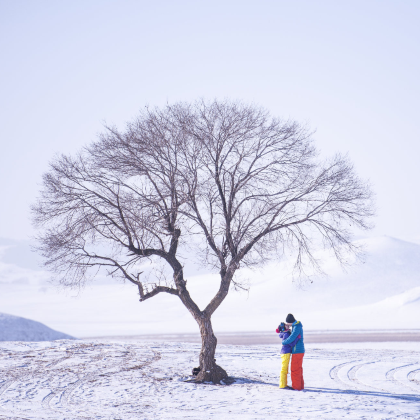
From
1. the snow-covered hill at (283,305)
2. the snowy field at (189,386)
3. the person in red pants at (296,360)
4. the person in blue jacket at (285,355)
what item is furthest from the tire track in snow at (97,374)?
the snow-covered hill at (283,305)

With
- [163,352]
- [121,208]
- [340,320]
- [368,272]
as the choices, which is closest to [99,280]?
[368,272]

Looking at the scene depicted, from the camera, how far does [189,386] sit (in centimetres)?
1288

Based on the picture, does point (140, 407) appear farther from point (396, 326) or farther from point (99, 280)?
point (99, 280)

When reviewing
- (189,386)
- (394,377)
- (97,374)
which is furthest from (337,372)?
(97,374)

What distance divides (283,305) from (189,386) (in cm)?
4384

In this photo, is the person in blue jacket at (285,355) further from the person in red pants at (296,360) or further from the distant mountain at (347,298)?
the distant mountain at (347,298)

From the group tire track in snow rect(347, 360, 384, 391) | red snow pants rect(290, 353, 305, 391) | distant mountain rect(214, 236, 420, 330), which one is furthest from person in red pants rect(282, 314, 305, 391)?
distant mountain rect(214, 236, 420, 330)

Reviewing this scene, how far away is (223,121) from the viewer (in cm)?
1405

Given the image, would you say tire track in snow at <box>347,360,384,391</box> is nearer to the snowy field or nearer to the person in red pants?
the snowy field

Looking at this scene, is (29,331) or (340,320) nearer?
(29,331)

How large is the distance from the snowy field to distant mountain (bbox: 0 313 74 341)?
7213mm

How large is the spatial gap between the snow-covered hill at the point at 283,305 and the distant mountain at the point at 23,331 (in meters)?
7.29

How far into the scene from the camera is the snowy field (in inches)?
385

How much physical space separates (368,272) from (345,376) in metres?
51.5
